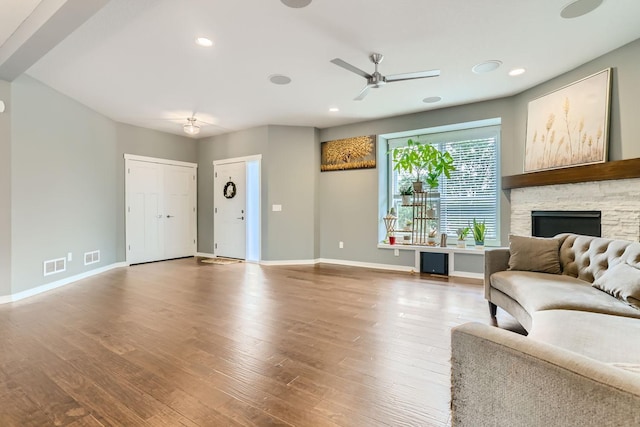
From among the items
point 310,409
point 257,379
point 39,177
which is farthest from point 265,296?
point 39,177

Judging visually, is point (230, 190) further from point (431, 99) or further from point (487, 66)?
point (487, 66)

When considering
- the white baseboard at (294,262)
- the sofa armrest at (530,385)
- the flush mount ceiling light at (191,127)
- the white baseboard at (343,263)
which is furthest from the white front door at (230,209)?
the sofa armrest at (530,385)

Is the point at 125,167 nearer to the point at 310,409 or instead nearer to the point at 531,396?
the point at 310,409

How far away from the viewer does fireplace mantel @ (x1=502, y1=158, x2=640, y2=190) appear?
2920 mm

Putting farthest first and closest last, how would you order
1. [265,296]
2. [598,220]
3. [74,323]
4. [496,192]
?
[496,192], [265,296], [598,220], [74,323]

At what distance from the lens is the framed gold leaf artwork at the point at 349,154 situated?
5.57 meters

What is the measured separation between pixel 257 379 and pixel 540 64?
434cm

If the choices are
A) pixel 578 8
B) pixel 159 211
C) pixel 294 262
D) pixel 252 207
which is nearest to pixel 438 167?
pixel 578 8

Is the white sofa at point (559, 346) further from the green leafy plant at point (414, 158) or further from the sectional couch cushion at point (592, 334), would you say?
the green leafy plant at point (414, 158)

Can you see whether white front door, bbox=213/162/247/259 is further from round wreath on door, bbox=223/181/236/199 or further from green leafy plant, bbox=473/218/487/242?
green leafy plant, bbox=473/218/487/242

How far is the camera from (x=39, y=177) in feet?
12.5

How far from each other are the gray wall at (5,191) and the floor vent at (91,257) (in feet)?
4.07

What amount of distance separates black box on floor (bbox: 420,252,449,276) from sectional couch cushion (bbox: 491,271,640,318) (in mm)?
2142

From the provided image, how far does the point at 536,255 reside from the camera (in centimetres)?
277
